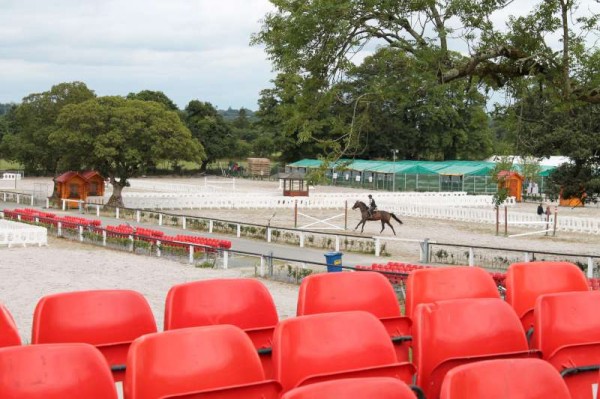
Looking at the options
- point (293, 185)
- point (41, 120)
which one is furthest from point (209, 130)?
point (41, 120)

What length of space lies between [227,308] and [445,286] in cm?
185

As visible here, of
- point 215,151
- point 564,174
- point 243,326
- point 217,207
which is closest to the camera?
point 243,326

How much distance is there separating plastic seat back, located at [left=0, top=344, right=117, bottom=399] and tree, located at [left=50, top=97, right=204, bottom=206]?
137ft

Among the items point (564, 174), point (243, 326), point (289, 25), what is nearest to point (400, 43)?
point (289, 25)

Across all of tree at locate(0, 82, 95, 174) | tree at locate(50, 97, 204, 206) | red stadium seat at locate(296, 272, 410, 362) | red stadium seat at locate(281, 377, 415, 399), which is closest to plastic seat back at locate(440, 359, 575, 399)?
red stadium seat at locate(281, 377, 415, 399)

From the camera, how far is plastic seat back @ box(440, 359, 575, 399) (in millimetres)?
3529

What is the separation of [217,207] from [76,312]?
Answer: 42.5m

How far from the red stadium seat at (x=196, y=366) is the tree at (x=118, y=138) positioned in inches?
1644

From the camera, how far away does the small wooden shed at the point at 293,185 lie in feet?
188

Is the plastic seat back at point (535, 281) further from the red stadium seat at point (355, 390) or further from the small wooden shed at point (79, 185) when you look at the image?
the small wooden shed at point (79, 185)

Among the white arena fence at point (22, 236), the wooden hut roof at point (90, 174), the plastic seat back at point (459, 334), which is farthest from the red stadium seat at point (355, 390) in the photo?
the wooden hut roof at point (90, 174)

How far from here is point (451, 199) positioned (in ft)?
175

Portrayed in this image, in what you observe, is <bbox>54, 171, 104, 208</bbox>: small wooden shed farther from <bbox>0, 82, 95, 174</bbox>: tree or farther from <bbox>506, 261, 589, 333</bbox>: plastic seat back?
<bbox>506, 261, 589, 333</bbox>: plastic seat back

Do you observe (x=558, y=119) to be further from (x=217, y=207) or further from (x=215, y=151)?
(x=215, y=151)
